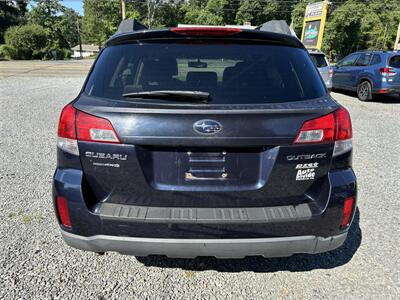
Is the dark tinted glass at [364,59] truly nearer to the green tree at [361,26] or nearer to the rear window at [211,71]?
the rear window at [211,71]

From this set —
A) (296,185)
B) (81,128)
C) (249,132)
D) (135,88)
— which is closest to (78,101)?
(81,128)

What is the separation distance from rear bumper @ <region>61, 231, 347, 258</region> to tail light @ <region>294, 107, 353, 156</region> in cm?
60

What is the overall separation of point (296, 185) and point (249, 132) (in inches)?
17.8

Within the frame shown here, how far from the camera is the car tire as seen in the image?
11.0 m

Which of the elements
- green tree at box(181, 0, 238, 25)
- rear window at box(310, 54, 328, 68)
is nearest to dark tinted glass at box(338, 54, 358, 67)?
rear window at box(310, 54, 328, 68)

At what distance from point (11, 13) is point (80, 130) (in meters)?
74.9

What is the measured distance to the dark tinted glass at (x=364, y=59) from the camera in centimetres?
1130

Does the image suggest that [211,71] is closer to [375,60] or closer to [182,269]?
[182,269]

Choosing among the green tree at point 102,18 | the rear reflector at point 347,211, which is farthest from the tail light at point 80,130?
the green tree at point 102,18

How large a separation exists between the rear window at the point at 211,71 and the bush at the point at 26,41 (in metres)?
49.8

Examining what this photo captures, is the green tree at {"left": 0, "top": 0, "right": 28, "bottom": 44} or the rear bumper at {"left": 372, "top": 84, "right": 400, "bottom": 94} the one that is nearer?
the rear bumper at {"left": 372, "top": 84, "right": 400, "bottom": 94}

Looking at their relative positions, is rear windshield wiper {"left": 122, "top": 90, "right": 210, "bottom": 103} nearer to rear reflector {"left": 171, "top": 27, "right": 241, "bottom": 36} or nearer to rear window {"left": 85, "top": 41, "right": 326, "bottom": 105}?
rear window {"left": 85, "top": 41, "right": 326, "bottom": 105}

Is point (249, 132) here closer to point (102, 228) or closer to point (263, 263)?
point (102, 228)

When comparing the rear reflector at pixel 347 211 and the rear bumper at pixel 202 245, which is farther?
the rear reflector at pixel 347 211
